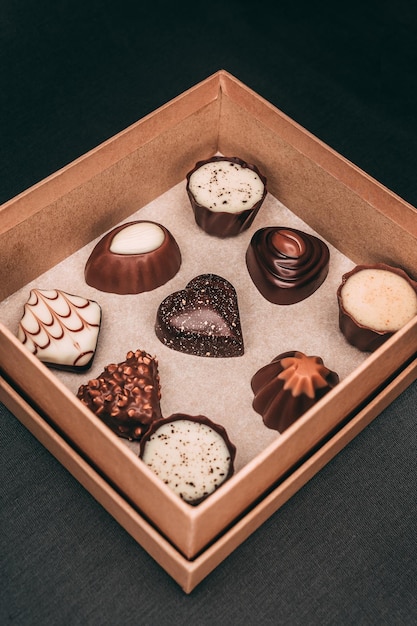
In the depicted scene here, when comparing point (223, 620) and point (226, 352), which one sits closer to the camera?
point (223, 620)

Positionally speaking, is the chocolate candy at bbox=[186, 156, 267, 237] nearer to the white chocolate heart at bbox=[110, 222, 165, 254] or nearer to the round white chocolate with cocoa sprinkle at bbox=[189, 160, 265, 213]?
the round white chocolate with cocoa sprinkle at bbox=[189, 160, 265, 213]

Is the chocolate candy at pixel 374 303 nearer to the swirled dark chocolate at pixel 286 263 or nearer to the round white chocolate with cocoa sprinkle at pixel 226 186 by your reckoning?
the swirled dark chocolate at pixel 286 263

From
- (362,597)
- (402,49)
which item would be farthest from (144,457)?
(402,49)

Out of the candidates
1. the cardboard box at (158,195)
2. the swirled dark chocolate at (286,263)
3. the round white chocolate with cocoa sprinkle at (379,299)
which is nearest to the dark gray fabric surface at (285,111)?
the cardboard box at (158,195)

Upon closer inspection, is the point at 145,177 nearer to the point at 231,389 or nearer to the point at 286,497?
the point at 231,389

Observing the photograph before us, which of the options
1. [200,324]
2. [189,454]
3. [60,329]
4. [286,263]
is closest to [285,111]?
[286,263]
